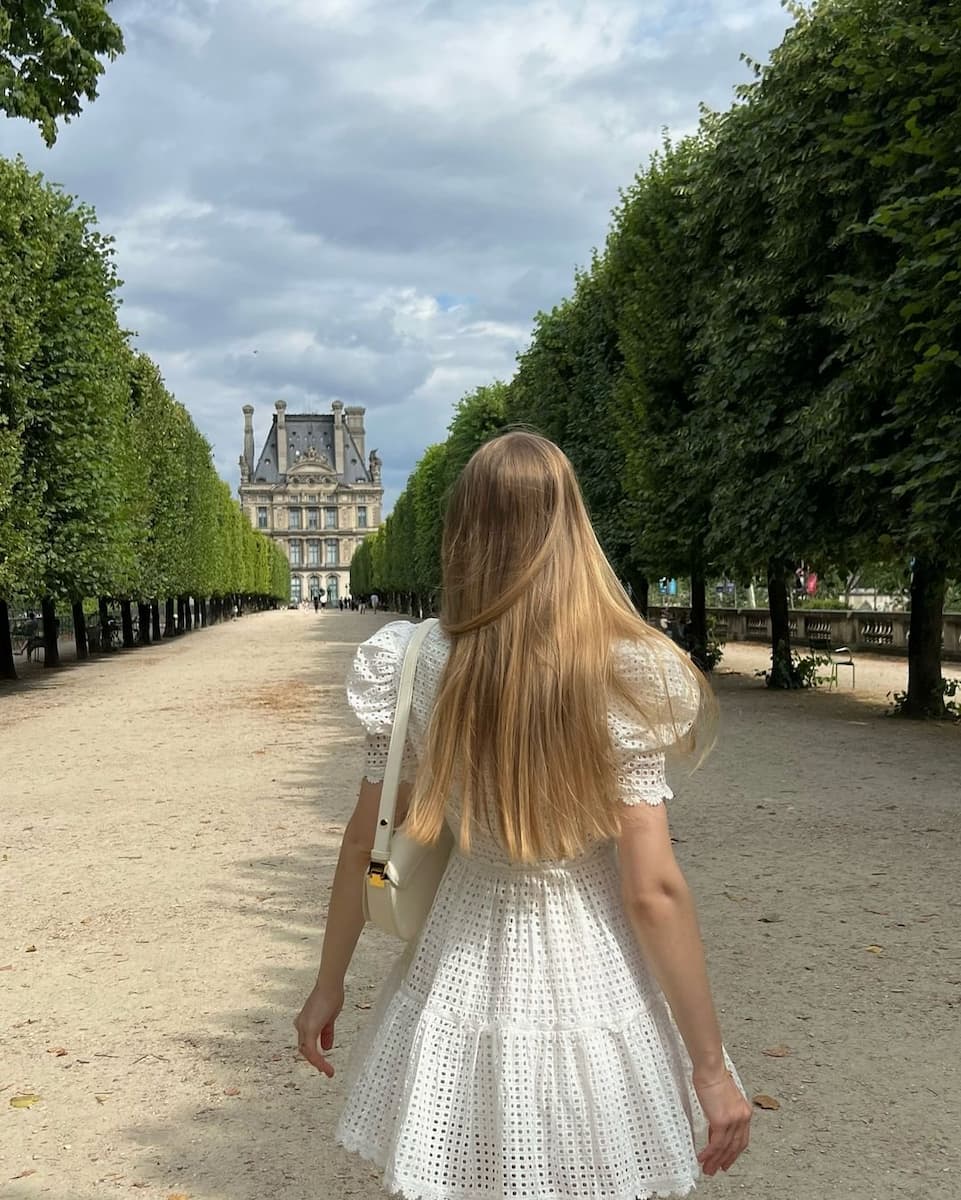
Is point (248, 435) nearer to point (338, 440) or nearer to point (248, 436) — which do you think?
point (248, 436)

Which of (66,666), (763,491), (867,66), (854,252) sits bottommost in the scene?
(66,666)

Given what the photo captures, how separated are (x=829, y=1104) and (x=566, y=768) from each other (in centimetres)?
241

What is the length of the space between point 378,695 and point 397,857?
250 mm

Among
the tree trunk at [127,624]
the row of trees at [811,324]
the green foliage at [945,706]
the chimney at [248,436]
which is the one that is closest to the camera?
the row of trees at [811,324]

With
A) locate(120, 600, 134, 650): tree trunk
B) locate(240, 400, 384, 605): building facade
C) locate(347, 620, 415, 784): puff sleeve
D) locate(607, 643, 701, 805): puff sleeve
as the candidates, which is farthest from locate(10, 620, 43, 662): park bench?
locate(240, 400, 384, 605): building facade

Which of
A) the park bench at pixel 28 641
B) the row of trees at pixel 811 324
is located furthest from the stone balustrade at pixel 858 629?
the park bench at pixel 28 641

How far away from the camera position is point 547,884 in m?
1.94

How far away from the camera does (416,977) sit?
201 cm

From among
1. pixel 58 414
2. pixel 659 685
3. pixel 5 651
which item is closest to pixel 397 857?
pixel 659 685

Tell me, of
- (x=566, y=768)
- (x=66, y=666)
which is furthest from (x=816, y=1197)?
(x=66, y=666)

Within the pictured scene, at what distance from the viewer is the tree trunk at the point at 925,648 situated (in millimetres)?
14023

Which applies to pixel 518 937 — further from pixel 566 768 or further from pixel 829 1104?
pixel 829 1104

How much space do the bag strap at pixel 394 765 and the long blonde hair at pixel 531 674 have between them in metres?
0.04

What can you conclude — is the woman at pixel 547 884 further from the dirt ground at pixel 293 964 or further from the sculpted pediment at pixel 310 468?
the sculpted pediment at pixel 310 468
